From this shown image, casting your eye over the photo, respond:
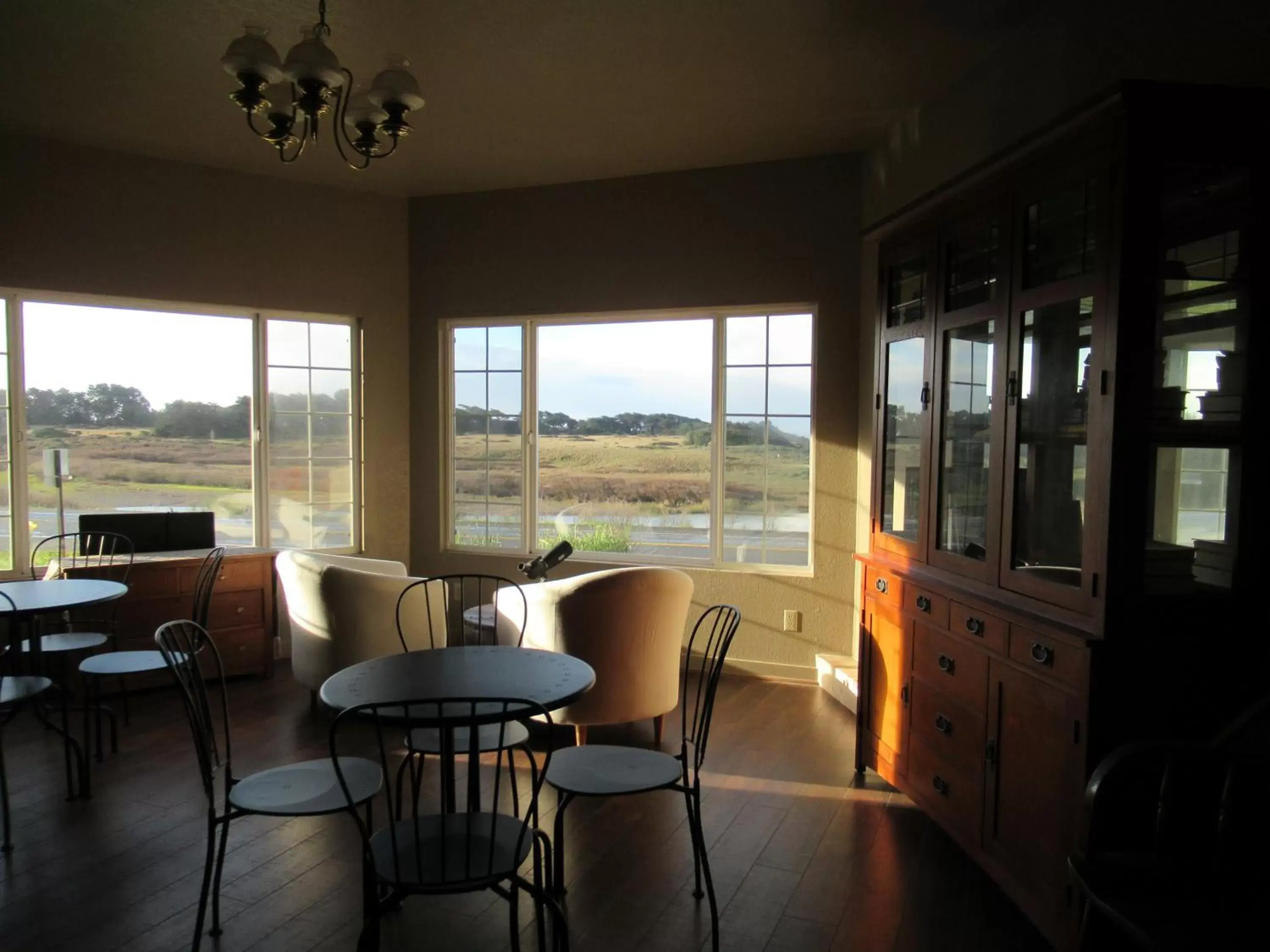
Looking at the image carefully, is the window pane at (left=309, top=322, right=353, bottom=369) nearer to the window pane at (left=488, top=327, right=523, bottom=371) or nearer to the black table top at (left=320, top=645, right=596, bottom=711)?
the window pane at (left=488, top=327, right=523, bottom=371)

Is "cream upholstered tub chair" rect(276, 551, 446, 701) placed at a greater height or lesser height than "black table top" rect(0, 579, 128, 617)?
lesser

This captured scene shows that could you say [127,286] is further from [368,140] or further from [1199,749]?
[1199,749]

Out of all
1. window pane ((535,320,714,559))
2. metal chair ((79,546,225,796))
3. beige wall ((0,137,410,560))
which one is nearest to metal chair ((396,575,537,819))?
metal chair ((79,546,225,796))

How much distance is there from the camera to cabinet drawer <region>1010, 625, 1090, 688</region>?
7.37 feet

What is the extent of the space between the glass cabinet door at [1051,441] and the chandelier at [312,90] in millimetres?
2130

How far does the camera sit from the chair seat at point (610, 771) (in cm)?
237

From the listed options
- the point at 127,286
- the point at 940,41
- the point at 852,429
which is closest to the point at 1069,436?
the point at 940,41

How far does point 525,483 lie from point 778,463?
1711 millimetres

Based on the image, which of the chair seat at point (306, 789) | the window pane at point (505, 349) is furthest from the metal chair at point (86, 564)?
the window pane at point (505, 349)

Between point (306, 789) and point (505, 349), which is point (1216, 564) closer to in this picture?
point (306, 789)

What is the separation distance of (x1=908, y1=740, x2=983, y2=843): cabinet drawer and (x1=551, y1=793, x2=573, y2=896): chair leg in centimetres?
135

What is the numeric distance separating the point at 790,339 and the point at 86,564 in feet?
13.4

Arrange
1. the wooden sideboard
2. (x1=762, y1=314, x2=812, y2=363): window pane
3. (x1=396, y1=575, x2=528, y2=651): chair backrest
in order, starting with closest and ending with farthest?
(x1=396, y1=575, x2=528, y2=651): chair backrest
the wooden sideboard
(x1=762, y1=314, x2=812, y2=363): window pane

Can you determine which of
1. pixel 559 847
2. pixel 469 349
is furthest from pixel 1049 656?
pixel 469 349
